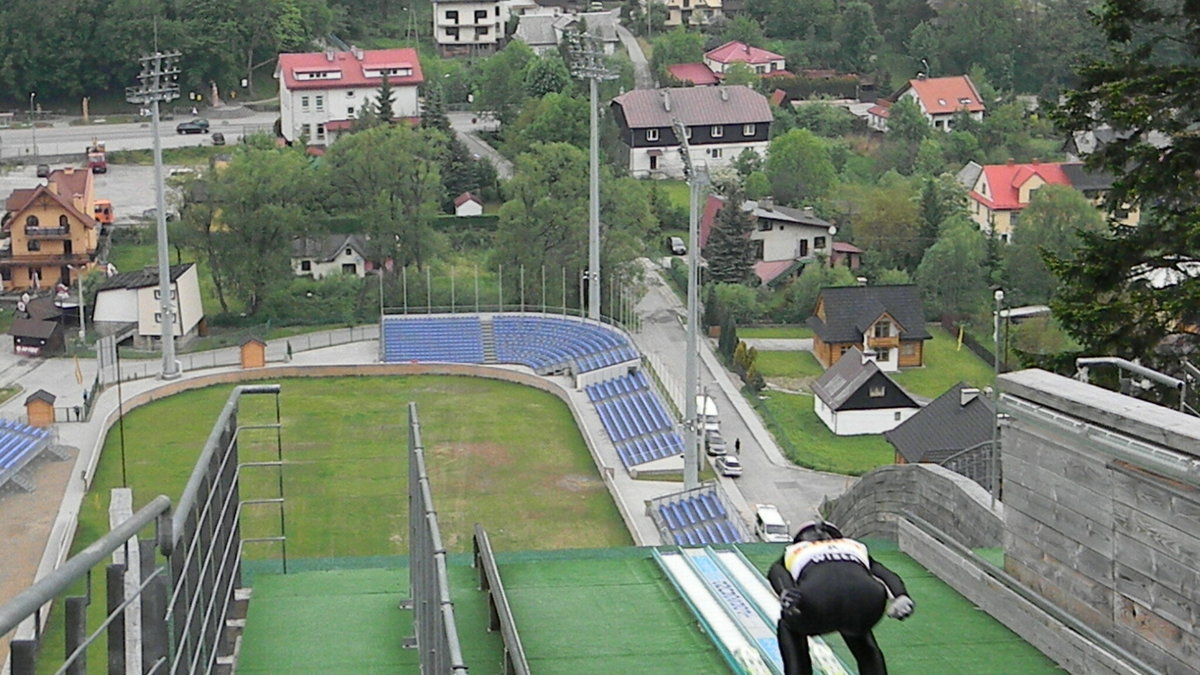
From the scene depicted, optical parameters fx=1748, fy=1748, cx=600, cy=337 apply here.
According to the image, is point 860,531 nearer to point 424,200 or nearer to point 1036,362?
point 1036,362

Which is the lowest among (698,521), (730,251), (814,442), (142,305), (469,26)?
(814,442)

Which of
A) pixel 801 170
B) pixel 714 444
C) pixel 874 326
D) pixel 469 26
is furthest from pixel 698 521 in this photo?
pixel 469 26

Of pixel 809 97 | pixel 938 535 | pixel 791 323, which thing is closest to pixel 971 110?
pixel 809 97

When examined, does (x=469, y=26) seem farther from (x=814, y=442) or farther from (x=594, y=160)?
(x=814, y=442)

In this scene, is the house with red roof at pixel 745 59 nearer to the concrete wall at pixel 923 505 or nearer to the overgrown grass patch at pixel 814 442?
the overgrown grass patch at pixel 814 442

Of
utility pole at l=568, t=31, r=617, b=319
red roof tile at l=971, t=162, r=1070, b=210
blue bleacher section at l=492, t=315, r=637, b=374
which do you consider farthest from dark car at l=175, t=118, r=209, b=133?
utility pole at l=568, t=31, r=617, b=319

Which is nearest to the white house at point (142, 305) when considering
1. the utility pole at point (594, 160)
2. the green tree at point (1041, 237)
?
the utility pole at point (594, 160)
